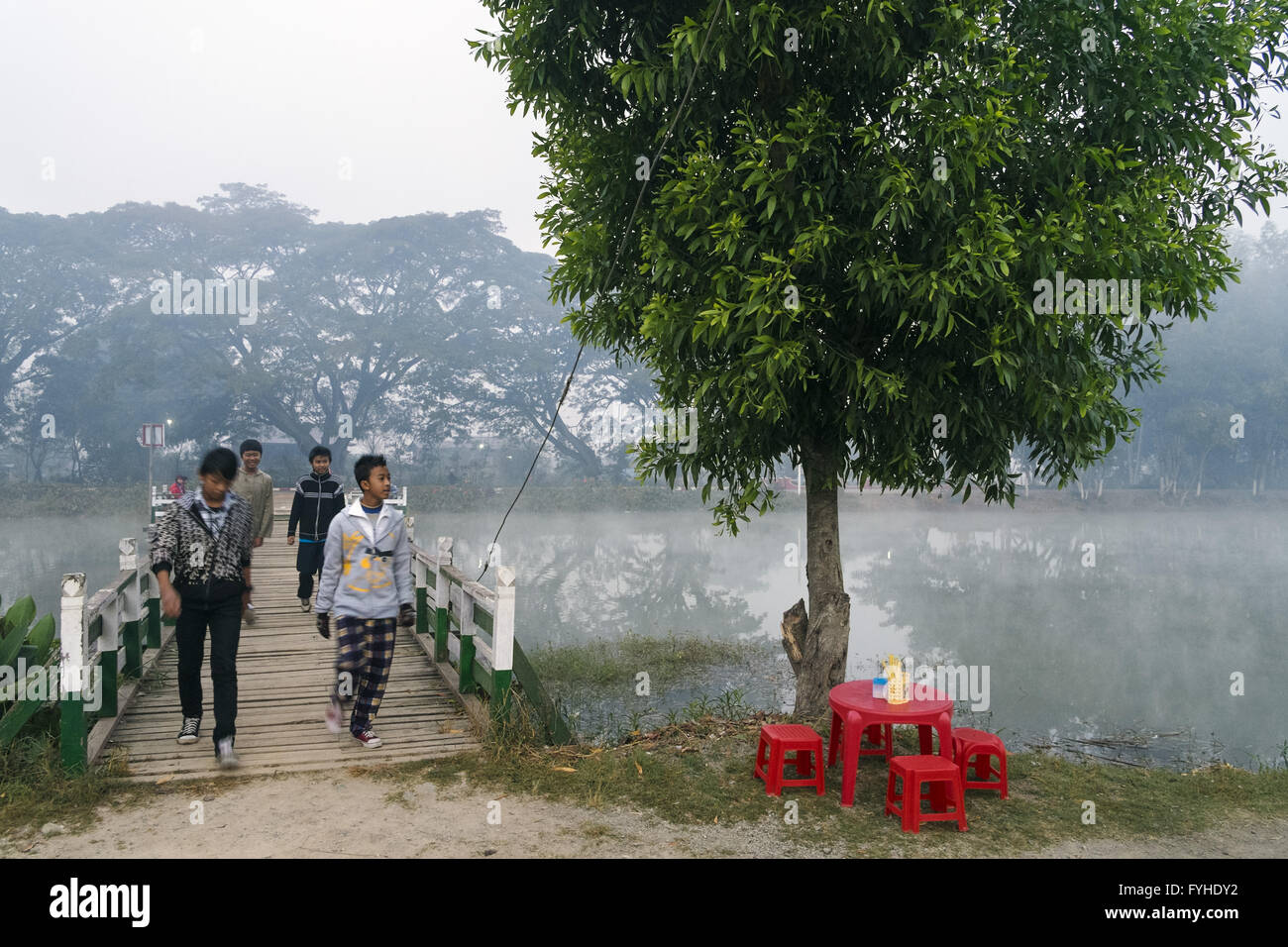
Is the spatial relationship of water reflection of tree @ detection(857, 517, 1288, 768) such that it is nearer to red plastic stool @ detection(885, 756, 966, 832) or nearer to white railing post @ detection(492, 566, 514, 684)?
red plastic stool @ detection(885, 756, 966, 832)

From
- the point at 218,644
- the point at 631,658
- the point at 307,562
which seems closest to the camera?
the point at 218,644

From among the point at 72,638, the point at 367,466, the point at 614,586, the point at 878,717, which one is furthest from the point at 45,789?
the point at 614,586

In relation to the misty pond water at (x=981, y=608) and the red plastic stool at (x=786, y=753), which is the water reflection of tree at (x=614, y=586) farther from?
the red plastic stool at (x=786, y=753)

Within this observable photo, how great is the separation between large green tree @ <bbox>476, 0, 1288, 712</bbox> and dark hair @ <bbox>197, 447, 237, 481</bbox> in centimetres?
313

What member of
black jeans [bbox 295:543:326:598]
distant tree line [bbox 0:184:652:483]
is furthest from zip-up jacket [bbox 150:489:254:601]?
distant tree line [bbox 0:184:652:483]

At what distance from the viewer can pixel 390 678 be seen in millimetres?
8336

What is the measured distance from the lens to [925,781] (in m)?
5.42

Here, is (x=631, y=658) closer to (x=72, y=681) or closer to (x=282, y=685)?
(x=282, y=685)

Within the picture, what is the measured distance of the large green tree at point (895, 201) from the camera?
620 cm

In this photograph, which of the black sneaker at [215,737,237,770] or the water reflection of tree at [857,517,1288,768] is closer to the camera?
the black sneaker at [215,737,237,770]

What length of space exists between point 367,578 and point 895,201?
4.31 meters

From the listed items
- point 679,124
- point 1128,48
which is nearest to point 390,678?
point 679,124

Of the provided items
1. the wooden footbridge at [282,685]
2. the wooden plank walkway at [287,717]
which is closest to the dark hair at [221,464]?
the wooden footbridge at [282,685]

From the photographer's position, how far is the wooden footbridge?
6008 mm
